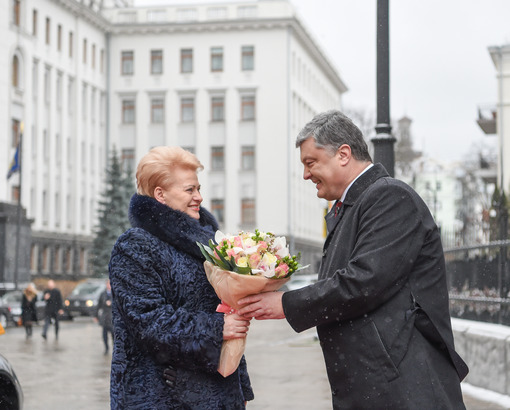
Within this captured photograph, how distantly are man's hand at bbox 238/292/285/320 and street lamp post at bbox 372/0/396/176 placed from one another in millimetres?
5655

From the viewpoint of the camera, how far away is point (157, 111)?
78.1m

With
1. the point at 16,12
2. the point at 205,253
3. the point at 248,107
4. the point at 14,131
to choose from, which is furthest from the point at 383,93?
the point at 248,107

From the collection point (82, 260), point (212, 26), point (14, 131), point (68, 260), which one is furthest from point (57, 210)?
point (212, 26)

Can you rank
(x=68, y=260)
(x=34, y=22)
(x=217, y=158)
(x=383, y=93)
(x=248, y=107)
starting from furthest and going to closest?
(x=248, y=107)
(x=217, y=158)
(x=68, y=260)
(x=34, y=22)
(x=383, y=93)

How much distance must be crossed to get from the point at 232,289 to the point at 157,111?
74.7 metres

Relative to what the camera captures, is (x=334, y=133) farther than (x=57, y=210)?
No

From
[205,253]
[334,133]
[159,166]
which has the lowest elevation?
[205,253]

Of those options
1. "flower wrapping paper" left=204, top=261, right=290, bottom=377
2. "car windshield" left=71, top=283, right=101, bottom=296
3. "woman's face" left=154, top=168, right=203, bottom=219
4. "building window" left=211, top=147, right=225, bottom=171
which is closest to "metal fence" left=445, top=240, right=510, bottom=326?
"woman's face" left=154, top=168, right=203, bottom=219

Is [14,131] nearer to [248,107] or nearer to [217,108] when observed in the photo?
[217,108]

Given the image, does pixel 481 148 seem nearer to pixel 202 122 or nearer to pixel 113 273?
pixel 202 122

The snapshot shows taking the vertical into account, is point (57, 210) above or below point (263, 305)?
above

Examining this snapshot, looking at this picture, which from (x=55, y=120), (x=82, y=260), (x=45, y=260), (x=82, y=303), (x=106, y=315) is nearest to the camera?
(x=106, y=315)

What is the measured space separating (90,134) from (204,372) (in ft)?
224

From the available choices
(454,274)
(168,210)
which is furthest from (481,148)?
(168,210)
